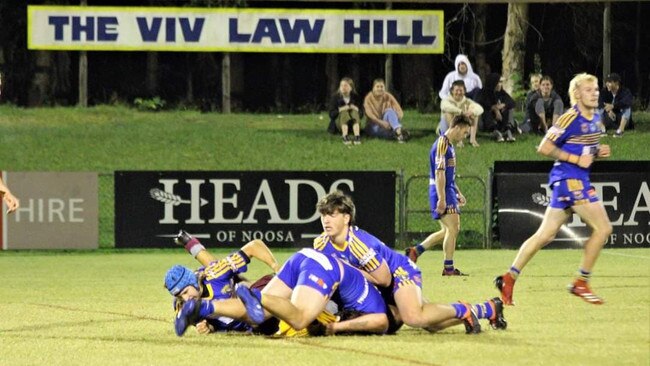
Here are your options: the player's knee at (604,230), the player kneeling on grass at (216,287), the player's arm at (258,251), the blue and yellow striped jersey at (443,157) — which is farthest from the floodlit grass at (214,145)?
the player kneeling on grass at (216,287)

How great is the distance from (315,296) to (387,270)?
685 mm

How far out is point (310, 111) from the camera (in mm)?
34562

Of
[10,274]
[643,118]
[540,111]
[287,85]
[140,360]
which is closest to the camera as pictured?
[140,360]

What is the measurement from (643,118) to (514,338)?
2118 cm

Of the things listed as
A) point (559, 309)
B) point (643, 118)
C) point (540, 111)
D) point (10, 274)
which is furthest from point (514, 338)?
point (643, 118)

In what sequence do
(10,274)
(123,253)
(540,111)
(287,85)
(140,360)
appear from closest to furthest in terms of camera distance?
(140,360) < (10,274) < (123,253) < (540,111) < (287,85)

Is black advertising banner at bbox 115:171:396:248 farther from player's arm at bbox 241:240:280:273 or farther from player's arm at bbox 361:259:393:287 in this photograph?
player's arm at bbox 361:259:393:287

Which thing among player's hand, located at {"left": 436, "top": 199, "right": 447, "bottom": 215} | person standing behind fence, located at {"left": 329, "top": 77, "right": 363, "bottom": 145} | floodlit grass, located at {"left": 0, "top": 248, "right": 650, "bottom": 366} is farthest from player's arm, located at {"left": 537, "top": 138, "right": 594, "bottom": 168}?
person standing behind fence, located at {"left": 329, "top": 77, "right": 363, "bottom": 145}

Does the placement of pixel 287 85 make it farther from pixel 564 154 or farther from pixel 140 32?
pixel 564 154

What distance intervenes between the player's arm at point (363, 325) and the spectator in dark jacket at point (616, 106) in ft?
60.9

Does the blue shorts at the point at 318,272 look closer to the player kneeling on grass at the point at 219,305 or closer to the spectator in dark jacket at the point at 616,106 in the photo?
the player kneeling on grass at the point at 219,305

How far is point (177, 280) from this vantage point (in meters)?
11.5

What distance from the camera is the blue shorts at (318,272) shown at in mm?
10852

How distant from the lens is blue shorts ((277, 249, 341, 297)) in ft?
35.6
